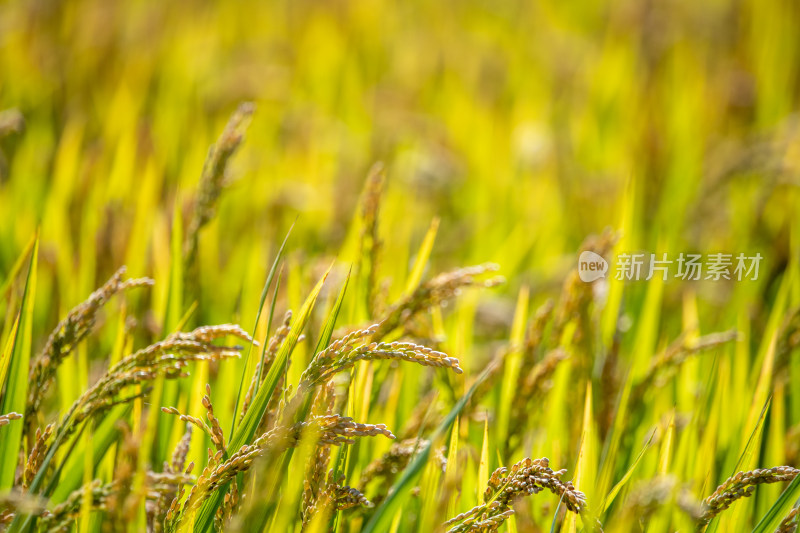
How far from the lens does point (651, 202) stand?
1979mm

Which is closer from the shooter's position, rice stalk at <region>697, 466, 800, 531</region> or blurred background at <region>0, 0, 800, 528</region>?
rice stalk at <region>697, 466, 800, 531</region>

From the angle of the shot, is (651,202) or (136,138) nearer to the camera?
(136,138)

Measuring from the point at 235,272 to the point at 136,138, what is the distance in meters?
0.62

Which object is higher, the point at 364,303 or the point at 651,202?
the point at 651,202

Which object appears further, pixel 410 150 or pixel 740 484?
pixel 410 150

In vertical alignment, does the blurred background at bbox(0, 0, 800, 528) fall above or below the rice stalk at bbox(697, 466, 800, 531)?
above

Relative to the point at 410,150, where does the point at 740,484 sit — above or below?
below

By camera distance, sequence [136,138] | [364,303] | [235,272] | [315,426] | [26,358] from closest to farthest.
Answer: [315,426], [26,358], [364,303], [235,272], [136,138]

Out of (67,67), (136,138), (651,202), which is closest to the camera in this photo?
(136,138)

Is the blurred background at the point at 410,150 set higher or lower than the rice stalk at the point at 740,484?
higher

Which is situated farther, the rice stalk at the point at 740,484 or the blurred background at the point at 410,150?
the blurred background at the point at 410,150

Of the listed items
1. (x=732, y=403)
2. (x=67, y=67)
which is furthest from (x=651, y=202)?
(x=67, y=67)

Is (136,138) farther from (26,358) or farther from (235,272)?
(26,358)

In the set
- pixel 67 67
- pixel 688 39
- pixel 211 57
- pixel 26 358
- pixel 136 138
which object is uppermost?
pixel 688 39
